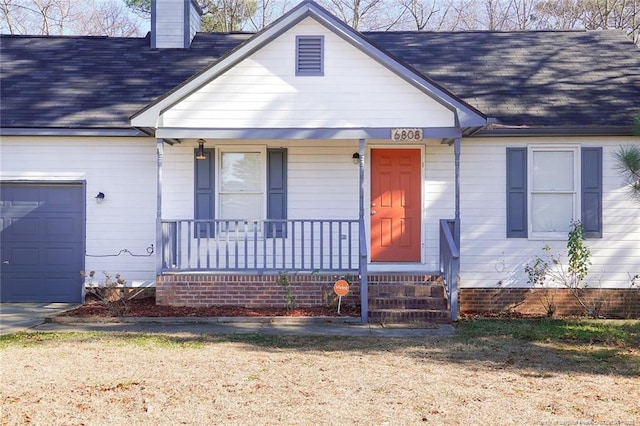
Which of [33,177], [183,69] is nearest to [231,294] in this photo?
[33,177]

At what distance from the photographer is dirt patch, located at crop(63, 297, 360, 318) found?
10.5 meters

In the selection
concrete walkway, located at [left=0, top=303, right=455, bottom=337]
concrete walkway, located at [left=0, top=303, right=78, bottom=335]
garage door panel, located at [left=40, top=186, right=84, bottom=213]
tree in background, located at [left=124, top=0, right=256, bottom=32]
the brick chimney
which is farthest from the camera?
tree in background, located at [left=124, top=0, right=256, bottom=32]

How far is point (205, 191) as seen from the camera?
11.9 metres

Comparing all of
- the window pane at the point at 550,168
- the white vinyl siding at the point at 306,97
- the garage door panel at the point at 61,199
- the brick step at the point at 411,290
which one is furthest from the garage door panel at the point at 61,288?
the window pane at the point at 550,168

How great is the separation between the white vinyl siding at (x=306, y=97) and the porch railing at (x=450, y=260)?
1.70 metres

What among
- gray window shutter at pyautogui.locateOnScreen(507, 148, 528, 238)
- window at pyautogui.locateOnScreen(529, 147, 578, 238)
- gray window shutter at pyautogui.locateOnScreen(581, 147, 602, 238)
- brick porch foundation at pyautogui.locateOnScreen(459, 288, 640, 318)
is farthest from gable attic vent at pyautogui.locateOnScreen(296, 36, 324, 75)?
gray window shutter at pyautogui.locateOnScreen(581, 147, 602, 238)

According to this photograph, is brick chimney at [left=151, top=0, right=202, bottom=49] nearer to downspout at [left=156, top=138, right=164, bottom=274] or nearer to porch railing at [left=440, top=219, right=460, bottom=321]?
downspout at [left=156, top=138, right=164, bottom=274]

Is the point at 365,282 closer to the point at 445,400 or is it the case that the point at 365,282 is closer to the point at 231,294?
the point at 231,294

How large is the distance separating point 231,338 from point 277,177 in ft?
12.2

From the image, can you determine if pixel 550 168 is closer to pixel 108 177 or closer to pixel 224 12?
pixel 108 177

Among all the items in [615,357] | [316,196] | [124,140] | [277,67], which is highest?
[277,67]

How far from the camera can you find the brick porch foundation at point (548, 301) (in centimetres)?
1156

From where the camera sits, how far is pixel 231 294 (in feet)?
36.4

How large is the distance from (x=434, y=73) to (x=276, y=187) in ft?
13.0
